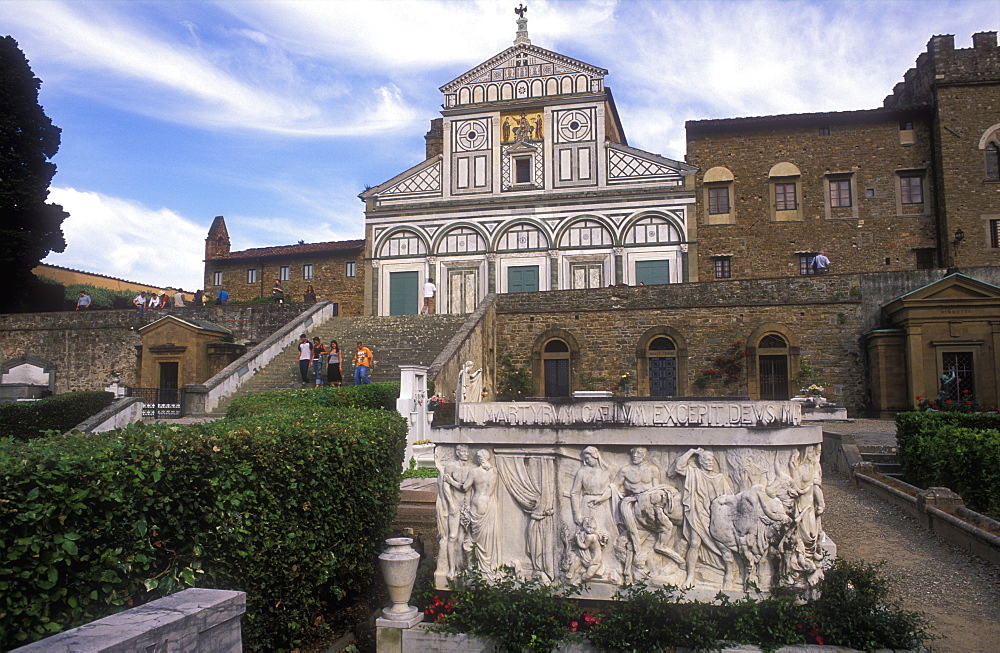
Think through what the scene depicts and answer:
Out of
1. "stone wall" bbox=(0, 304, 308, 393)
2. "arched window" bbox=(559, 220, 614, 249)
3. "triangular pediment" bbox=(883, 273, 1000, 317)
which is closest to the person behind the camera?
"triangular pediment" bbox=(883, 273, 1000, 317)

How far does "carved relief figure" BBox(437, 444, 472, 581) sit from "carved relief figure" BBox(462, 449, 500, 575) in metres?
0.05

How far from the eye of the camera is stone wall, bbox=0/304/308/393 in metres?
26.5

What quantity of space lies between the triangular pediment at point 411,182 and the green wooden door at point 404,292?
11.7 ft

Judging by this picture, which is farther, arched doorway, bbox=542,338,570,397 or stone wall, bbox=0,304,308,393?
stone wall, bbox=0,304,308,393

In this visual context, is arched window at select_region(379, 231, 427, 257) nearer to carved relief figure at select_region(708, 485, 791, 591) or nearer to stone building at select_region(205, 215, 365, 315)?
stone building at select_region(205, 215, 365, 315)

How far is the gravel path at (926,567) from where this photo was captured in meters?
6.11

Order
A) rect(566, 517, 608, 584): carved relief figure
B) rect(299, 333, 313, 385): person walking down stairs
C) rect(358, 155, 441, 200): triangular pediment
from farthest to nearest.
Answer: rect(358, 155, 441, 200): triangular pediment → rect(299, 333, 313, 385): person walking down stairs → rect(566, 517, 608, 584): carved relief figure

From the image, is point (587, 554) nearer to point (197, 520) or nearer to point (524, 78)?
point (197, 520)

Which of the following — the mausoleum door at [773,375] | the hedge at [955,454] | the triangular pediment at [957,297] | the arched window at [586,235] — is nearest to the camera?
the hedge at [955,454]

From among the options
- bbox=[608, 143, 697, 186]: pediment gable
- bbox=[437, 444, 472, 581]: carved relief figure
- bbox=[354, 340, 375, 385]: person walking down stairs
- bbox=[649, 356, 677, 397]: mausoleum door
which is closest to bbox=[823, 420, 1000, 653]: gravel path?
bbox=[437, 444, 472, 581]: carved relief figure

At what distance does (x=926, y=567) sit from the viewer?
25.8 feet

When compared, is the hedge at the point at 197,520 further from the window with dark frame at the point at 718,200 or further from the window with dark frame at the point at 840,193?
the window with dark frame at the point at 840,193

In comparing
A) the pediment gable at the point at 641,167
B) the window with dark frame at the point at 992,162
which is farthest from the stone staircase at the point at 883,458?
the window with dark frame at the point at 992,162

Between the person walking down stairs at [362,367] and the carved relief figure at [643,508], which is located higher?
the person walking down stairs at [362,367]
